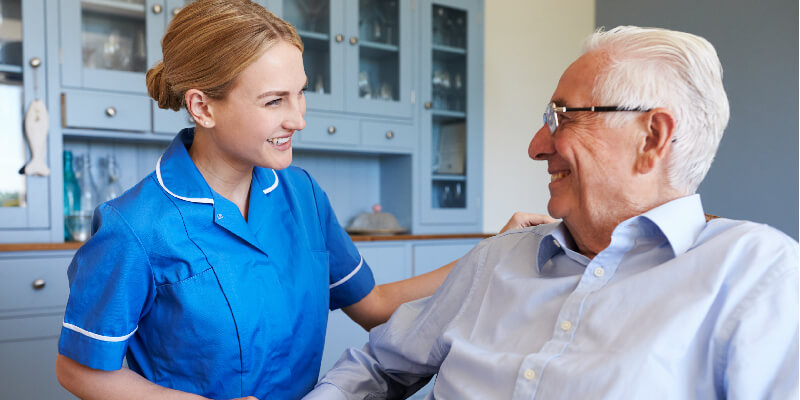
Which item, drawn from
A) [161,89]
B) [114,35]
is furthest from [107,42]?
[161,89]

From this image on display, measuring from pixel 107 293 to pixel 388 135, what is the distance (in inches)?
87.9

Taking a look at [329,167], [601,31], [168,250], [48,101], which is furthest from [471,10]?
[168,250]

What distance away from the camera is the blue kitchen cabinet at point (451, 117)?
3.27 meters

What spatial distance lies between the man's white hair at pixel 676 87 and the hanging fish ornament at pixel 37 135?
2120 mm

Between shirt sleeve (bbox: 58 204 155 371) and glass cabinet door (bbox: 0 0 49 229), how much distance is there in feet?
5.07

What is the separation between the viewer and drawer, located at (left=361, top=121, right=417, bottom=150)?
3.09 metres

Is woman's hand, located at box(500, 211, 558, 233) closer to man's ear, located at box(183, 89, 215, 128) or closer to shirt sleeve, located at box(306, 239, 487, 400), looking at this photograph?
shirt sleeve, located at box(306, 239, 487, 400)

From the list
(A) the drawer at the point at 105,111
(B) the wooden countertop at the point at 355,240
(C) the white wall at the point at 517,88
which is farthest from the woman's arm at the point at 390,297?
(C) the white wall at the point at 517,88

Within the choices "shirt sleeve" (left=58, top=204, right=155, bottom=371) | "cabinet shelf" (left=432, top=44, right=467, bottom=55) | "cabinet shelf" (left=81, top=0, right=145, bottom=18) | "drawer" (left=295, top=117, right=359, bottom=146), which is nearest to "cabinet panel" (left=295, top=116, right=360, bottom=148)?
"drawer" (left=295, top=117, right=359, bottom=146)

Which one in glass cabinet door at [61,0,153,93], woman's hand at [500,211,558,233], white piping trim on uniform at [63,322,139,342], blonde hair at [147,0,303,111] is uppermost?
glass cabinet door at [61,0,153,93]

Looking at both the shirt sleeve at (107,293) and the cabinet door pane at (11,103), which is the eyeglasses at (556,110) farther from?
the cabinet door pane at (11,103)

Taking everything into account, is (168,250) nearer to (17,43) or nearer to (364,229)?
(17,43)

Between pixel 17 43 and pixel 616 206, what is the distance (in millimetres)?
2295

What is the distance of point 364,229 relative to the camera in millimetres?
3137
